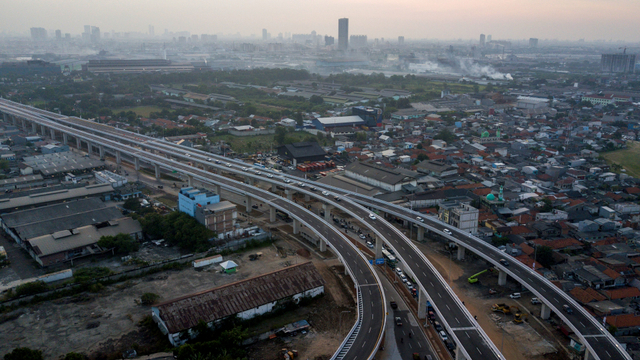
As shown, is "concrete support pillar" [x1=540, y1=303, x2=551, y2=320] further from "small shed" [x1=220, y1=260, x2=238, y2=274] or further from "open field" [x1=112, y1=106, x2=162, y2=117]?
"open field" [x1=112, y1=106, x2=162, y2=117]

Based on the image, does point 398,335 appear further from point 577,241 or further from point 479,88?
point 479,88

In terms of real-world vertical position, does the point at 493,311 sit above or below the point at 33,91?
below

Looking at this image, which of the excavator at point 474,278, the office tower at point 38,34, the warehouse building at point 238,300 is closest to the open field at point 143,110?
the warehouse building at point 238,300

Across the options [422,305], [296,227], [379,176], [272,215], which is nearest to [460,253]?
[422,305]

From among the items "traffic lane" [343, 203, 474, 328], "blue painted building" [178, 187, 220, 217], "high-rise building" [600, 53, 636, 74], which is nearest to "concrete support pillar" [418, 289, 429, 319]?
"traffic lane" [343, 203, 474, 328]

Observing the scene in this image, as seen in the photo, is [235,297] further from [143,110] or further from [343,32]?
[343,32]

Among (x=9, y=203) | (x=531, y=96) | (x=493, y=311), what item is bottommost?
(x=493, y=311)

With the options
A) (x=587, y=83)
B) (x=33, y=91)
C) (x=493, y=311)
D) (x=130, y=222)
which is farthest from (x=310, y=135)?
(x=587, y=83)

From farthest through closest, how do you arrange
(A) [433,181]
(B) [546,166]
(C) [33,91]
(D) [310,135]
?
(C) [33,91] < (D) [310,135] < (B) [546,166] < (A) [433,181]
